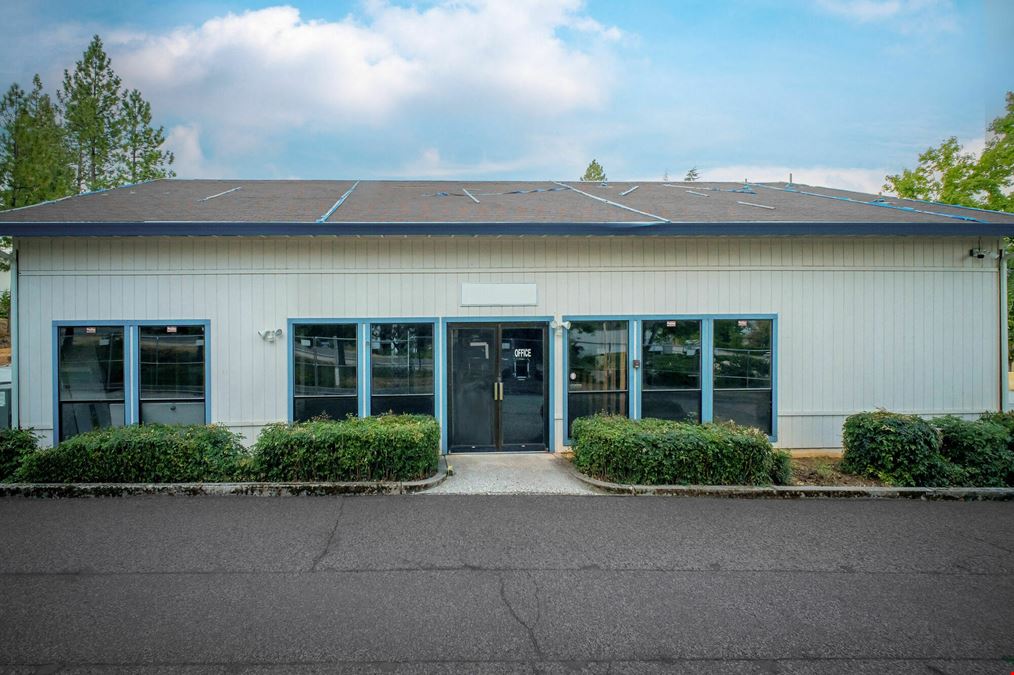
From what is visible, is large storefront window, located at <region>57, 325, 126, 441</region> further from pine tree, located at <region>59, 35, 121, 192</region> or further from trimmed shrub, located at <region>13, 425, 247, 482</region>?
pine tree, located at <region>59, 35, 121, 192</region>

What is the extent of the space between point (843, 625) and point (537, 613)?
6.95 ft

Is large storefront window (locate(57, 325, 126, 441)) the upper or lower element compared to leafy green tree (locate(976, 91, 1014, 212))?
lower

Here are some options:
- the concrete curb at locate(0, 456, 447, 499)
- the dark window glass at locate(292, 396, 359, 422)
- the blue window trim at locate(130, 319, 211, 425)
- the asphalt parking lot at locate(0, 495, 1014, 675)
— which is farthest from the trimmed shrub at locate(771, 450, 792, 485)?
the blue window trim at locate(130, 319, 211, 425)

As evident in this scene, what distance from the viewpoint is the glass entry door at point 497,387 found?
29.8 ft

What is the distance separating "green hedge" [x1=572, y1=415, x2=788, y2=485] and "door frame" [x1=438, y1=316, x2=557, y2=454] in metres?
1.78

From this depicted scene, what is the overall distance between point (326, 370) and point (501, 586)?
532 cm

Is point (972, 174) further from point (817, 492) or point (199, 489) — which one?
point (199, 489)

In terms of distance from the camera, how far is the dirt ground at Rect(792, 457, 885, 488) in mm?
7441

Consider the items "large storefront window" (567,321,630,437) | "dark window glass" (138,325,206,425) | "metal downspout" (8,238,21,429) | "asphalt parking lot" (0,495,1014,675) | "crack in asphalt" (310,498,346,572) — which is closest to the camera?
"asphalt parking lot" (0,495,1014,675)

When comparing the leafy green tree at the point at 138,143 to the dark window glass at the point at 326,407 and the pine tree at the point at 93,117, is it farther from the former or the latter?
the dark window glass at the point at 326,407

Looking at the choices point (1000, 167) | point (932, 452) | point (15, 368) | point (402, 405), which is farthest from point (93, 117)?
point (1000, 167)

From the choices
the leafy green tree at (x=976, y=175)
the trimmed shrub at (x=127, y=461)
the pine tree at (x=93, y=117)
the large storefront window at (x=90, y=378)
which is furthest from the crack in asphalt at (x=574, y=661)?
the pine tree at (x=93, y=117)

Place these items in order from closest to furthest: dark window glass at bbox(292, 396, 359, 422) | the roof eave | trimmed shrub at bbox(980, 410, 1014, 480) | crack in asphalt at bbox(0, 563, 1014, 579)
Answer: crack in asphalt at bbox(0, 563, 1014, 579) → trimmed shrub at bbox(980, 410, 1014, 480) → the roof eave → dark window glass at bbox(292, 396, 359, 422)

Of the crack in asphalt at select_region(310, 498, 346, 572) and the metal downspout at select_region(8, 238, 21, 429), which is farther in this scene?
the metal downspout at select_region(8, 238, 21, 429)
